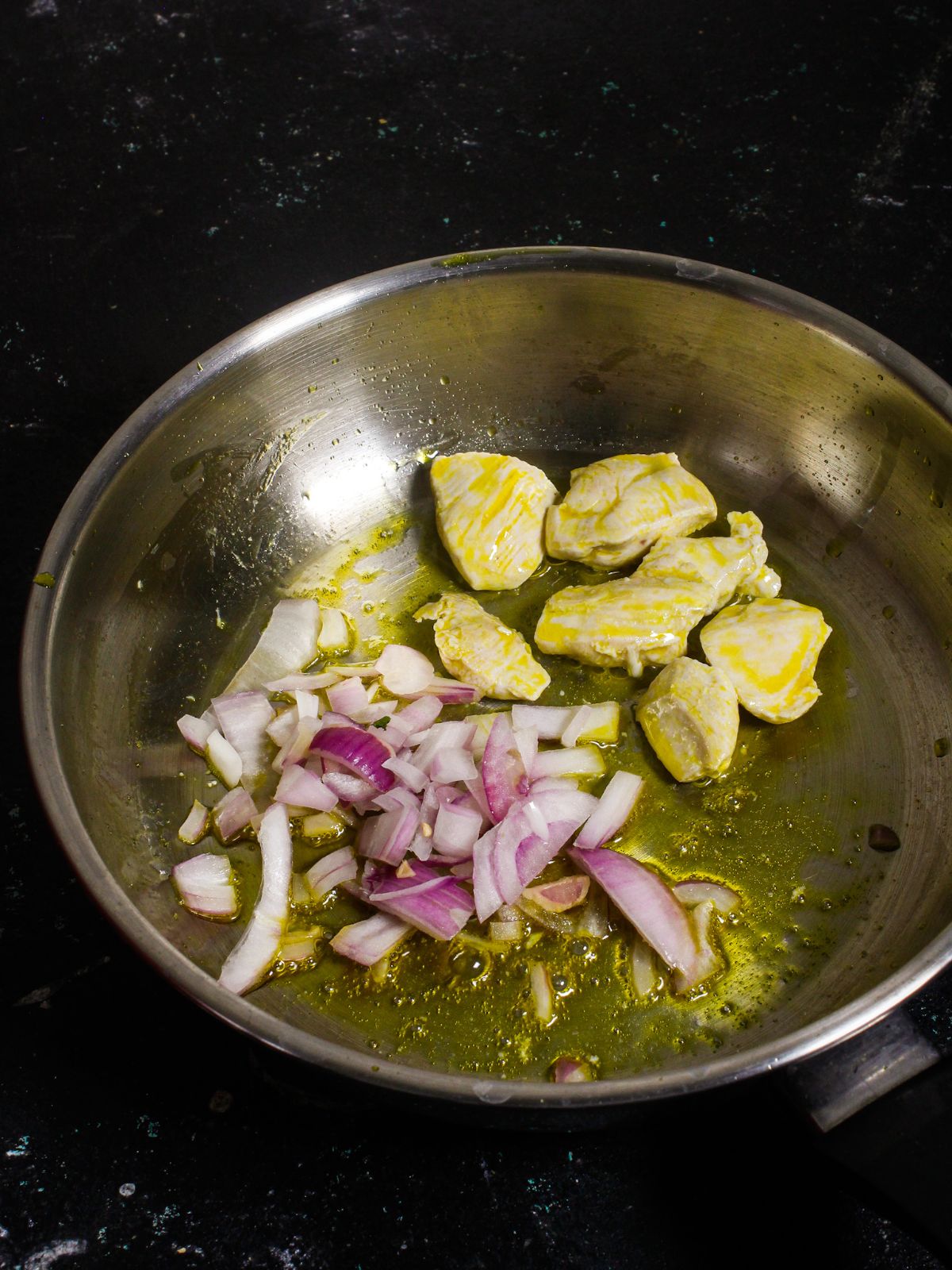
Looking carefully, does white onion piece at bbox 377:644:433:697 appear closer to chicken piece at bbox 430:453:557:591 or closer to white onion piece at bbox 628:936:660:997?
chicken piece at bbox 430:453:557:591

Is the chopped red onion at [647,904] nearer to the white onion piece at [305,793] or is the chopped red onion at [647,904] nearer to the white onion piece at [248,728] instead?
the white onion piece at [305,793]

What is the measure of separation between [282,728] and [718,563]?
2.33 ft

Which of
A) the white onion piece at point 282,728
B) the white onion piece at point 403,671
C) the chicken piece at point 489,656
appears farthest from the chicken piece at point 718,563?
the white onion piece at point 282,728

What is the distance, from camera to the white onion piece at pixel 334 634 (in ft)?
5.67

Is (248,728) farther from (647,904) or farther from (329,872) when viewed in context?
(647,904)

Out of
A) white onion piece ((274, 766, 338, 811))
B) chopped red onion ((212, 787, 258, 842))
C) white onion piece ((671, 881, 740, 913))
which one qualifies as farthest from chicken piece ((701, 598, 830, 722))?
chopped red onion ((212, 787, 258, 842))

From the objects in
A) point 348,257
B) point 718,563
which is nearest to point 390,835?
point 718,563

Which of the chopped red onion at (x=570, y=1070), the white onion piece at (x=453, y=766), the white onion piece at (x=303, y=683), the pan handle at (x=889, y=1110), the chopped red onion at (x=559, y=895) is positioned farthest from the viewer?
the white onion piece at (x=303, y=683)

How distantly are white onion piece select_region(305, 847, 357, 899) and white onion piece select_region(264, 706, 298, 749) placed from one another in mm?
194

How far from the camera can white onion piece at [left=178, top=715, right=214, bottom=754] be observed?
5.29ft

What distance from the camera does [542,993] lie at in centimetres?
136

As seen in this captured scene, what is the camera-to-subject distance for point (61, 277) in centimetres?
223

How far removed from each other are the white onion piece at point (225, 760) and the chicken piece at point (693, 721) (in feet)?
1.96

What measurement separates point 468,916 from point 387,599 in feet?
1.94
